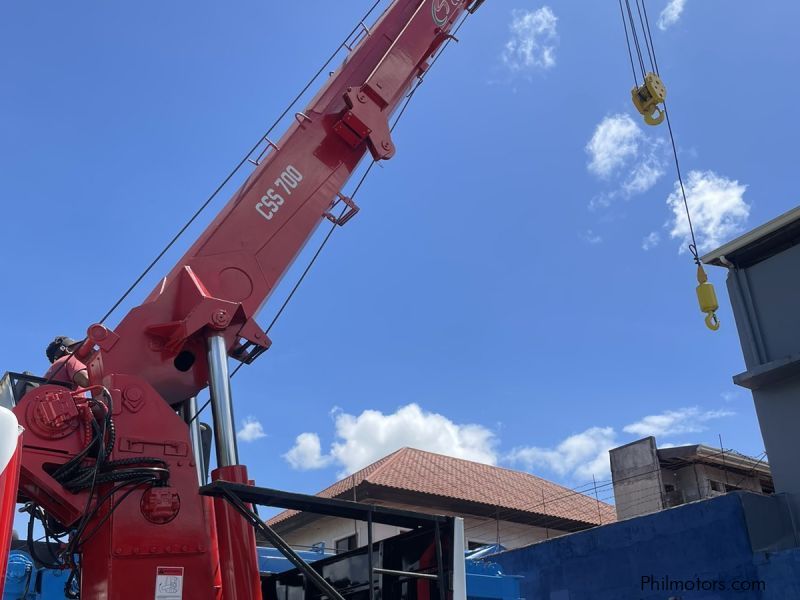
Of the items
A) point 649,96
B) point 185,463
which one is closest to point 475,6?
point 649,96

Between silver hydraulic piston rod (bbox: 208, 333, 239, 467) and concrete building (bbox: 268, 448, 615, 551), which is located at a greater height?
concrete building (bbox: 268, 448, 615, 551)

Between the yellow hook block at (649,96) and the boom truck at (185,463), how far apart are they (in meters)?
5.84

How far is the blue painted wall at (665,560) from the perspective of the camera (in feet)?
38.7

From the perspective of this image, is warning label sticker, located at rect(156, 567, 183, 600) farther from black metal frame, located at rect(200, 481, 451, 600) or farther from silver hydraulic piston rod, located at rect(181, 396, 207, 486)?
silver hydraulic piston rod, located at rect(181, 396, 207, 486)

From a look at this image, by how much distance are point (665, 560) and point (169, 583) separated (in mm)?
10320

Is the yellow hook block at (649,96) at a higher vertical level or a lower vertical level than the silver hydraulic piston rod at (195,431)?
higher

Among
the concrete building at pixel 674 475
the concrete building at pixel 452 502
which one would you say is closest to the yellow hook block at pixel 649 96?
the concrete building at pixel 452 502

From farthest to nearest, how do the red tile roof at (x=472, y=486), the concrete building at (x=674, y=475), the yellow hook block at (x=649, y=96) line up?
the concrete building at (x=674, y=475) < the red tile roof at (x=472, y=486) < the yellow hook block at (x=649, y=96)

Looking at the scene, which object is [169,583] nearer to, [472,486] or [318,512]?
[318,512]

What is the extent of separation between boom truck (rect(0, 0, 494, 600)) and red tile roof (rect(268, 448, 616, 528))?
16240mm

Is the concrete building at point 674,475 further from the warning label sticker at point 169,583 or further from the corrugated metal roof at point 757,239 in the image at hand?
the warning label sticker at point 169,583

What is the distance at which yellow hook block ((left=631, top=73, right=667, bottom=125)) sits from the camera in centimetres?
1088

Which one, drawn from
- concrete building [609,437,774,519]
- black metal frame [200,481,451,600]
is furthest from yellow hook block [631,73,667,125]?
concrete building [609,437,774,519]

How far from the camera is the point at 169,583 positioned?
516 cm
